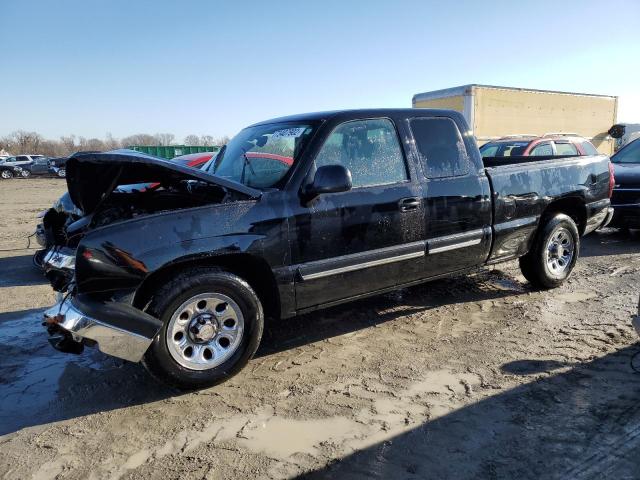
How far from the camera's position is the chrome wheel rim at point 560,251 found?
5.41 m

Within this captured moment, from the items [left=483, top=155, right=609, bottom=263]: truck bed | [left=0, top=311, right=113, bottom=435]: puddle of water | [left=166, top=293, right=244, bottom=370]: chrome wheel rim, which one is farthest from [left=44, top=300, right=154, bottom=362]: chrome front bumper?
[left=483, top=155, right=609, bottom=263]: truck bed

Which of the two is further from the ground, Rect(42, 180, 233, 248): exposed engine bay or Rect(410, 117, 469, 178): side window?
Rect(410, 117, 469, 178): side window

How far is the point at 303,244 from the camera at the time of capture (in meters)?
3.61

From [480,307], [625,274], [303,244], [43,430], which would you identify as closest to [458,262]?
[480,307]

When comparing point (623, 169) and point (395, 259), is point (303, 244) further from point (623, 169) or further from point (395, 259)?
point (623, 169)

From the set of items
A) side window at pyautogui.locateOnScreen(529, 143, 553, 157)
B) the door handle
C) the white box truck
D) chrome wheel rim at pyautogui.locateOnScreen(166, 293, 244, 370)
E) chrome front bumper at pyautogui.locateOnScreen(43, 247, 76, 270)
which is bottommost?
chrome wheel rim at pyautogui.locateOnScreen(166, 293, 244, 370)

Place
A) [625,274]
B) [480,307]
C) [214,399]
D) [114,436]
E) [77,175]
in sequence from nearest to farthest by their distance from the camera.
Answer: [114,436] < [214,399] < [77,175] < [480,307] < [625,274]

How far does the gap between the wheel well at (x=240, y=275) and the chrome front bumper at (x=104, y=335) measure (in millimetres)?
302

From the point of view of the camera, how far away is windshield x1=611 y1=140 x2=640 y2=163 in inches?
358

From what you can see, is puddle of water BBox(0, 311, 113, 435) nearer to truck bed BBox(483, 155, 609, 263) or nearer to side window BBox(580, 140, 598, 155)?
truck bed BBox(483, 155, 609, 263)

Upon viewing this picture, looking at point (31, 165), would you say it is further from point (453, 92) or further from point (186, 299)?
point (186, 299)

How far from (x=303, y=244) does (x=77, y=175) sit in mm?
1748

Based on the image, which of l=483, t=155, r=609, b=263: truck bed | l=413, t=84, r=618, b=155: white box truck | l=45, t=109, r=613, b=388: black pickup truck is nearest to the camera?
l=45, t=109, r=613, b=388: black pickup truck

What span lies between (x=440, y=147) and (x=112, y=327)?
10.2 feet
